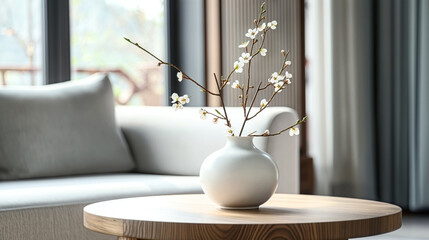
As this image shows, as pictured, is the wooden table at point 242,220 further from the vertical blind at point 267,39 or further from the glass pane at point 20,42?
the vertical blind at point 267,39

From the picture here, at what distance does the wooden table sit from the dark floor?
183 centimetres

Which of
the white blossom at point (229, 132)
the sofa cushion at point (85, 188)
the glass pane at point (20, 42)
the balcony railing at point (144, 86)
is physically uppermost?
the glass pane at point (20, 42)

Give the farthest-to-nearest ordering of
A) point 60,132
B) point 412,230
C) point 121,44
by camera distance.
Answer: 1. point 121,44
2. point 412,230
3. point 60,132

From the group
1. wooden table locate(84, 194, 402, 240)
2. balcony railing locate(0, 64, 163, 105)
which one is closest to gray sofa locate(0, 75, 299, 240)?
wooden table locate(84, 194, 402, 240)

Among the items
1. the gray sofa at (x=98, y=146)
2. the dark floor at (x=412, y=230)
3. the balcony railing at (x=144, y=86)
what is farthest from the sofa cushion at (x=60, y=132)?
the dark floor at (x=412, y=230)

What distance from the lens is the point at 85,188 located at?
2.48 m

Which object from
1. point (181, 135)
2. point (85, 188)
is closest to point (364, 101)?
point (181, 135)

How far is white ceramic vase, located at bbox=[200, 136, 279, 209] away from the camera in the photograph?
1.84m

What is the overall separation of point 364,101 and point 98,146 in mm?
2102

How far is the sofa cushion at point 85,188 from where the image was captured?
2.30 meters

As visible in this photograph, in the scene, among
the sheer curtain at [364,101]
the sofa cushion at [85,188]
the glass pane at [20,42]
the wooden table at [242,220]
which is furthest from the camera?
the sheer curtain at [364,101]

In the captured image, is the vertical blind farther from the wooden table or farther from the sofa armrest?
the wooden table

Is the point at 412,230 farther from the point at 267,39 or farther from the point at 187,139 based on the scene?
the point at 187,139

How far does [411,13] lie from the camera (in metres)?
4.39
